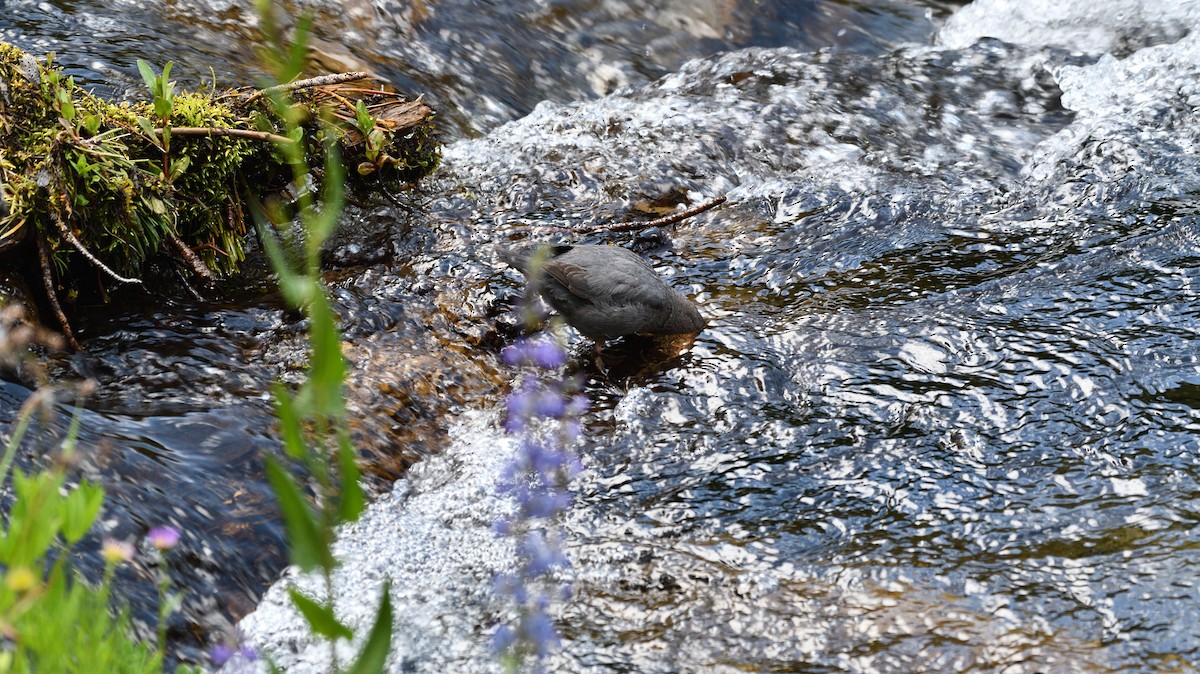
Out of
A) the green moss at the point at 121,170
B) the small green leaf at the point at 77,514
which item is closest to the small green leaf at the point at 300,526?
the small green leaf at the point at 77,514

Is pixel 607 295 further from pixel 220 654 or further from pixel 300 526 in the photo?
pixel 300 526

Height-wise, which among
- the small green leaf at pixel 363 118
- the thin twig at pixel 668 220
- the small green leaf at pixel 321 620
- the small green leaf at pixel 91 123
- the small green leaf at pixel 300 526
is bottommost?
the thin twig at pixel 668 220

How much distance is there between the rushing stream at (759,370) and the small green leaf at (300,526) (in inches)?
75.7

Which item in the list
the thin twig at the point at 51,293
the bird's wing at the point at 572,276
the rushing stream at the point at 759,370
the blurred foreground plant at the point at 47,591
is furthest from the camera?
the bird's wing at the point at 572,276

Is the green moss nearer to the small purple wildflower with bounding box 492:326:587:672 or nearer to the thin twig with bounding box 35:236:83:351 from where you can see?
the thin twig with bounding box 35:236:83:351

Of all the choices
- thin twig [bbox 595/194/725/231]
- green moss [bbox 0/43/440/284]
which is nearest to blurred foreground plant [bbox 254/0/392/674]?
green moss [bbox 0/43/440/284]

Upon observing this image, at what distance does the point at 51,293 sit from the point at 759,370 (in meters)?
2.82

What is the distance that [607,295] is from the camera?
4504mm

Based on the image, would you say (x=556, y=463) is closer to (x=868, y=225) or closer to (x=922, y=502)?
(x=922, y=502)

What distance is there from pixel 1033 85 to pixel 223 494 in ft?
22.0

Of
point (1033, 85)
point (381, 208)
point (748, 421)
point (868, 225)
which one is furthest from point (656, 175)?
point (1033, 85)

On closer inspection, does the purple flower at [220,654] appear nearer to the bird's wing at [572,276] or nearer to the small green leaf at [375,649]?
the small green leaf at [375,649]

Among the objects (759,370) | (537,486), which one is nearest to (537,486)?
(537,486)

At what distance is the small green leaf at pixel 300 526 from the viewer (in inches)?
40.2
